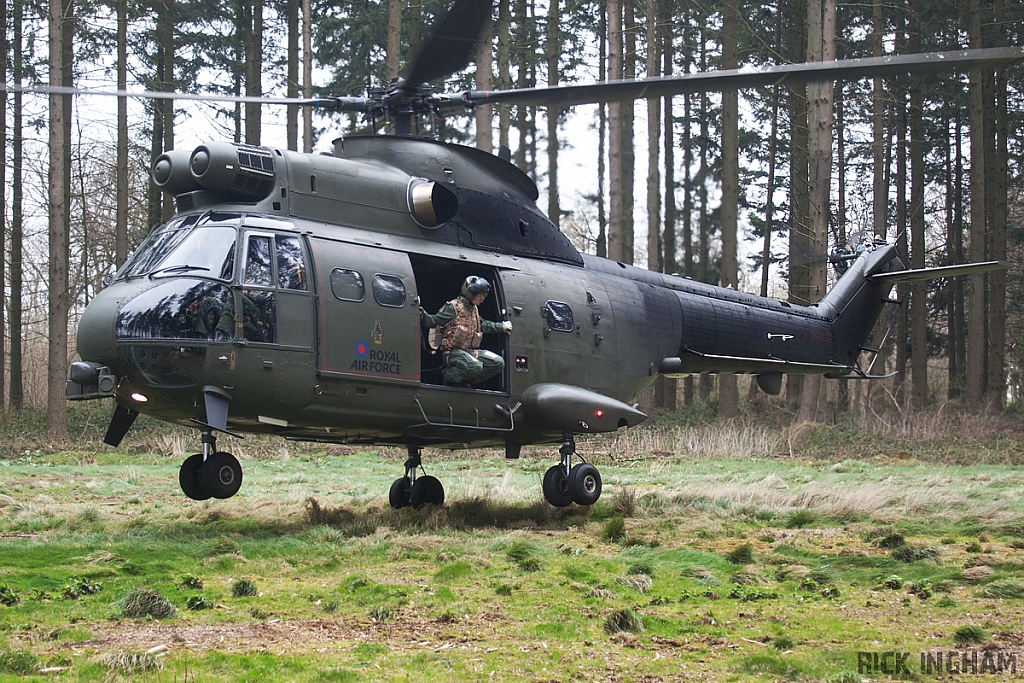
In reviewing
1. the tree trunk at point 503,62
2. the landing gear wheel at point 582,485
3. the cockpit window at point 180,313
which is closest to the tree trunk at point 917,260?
the tree trunk at point 503,62

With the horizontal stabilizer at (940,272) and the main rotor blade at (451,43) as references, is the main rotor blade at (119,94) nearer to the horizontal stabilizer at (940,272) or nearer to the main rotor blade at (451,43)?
the main rotor blade at (451,43)

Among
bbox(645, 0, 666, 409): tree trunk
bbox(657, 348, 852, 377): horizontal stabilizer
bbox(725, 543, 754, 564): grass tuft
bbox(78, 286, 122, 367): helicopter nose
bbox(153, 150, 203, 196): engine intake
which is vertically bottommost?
bbox(725, 543, 754, 564): grass tuft

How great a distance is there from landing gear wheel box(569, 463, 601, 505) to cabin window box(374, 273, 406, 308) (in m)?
3.16

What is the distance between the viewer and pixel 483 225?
1227cm

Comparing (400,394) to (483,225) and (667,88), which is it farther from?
(667,88)

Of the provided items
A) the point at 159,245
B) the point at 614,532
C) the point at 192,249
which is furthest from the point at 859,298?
the point at 159,245

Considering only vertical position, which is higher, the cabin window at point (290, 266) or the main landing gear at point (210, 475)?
the cabin window at point (290, 266)

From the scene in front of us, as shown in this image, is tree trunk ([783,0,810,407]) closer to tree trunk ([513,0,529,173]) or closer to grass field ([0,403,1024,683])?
tree trunk ([513,0,529,173])

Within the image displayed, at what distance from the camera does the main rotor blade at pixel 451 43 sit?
9844 mm

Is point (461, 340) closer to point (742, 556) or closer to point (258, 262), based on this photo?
point (258, 262)

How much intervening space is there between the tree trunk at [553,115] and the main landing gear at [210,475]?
1870 centimetres

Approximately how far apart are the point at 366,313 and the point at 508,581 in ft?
10.7

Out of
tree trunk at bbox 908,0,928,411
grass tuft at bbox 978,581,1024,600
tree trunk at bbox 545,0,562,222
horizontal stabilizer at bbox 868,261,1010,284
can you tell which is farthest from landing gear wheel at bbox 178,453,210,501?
tree trunk at bbox 908,0,928,411

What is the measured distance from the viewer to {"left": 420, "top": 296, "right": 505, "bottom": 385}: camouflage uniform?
11.0 meters
